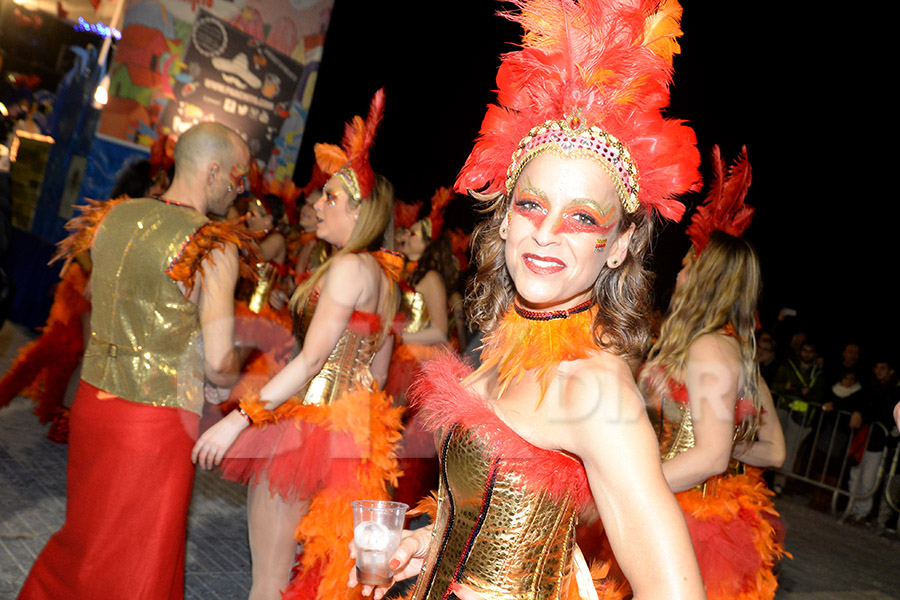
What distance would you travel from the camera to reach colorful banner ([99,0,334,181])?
7219 millimetres

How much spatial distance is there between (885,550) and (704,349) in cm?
578

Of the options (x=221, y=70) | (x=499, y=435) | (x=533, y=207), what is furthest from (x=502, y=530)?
(x=221, y=70)

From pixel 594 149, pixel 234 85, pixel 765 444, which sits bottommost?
pixel 765 444

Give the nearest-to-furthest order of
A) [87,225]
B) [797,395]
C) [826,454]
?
[87,225], [826,454], [797,395]

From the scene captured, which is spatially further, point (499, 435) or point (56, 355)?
point (56, 355)

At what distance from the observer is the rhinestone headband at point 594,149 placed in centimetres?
165

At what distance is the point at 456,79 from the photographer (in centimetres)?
1029

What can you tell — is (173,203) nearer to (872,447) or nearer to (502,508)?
(502,508)

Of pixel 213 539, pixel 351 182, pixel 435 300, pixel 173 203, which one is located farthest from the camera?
pixel 435 300

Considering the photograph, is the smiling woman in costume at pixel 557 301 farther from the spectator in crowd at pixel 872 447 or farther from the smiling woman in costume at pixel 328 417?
the spectator in crowd at pixel 872 447

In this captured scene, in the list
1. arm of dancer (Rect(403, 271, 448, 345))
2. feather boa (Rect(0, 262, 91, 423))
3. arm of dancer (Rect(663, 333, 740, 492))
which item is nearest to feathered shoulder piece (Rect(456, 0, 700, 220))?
arm of dancer (Rect(663, 333, 740, 492))

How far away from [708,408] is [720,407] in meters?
0.05

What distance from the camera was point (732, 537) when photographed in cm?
306

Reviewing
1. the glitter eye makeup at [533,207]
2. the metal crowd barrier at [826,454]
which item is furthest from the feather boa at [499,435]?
the metal crowd barrier at [826,454]
